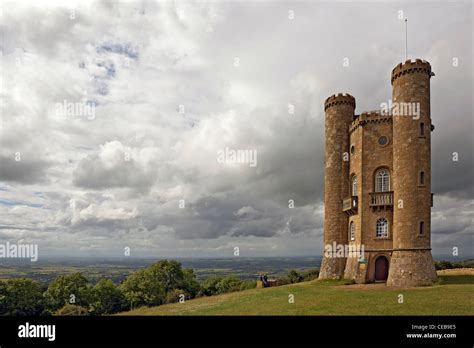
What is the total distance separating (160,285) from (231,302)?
3387 cm

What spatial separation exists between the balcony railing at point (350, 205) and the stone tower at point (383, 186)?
101mm

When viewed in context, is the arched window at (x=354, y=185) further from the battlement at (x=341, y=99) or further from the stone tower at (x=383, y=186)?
the battlement at (x=341, y=99)

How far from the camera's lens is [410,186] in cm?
3000

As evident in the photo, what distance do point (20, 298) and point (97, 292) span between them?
10.3 m

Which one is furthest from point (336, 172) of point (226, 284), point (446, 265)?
point (226, 284)

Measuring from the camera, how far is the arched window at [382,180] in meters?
33.7

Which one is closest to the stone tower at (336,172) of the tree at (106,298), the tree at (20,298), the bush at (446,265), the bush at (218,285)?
the bush at (446,265)

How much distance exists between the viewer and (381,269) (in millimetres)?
33219

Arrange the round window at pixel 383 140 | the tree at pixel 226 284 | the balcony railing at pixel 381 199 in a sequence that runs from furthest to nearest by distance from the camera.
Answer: the tree at pixel 226 284 → the round window at pixel 383 140 → the balcony railing at pixel 381 199

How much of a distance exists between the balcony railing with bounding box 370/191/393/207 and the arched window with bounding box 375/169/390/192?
3.16ft

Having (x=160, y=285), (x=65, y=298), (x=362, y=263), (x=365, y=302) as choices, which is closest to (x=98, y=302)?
(x=65, y=298)

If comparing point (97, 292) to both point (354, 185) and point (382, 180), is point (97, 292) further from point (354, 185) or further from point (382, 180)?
point (382, 180)

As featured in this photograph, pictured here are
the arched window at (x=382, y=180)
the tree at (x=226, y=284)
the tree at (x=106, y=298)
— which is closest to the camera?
the arched window at (x=382, y=180)
